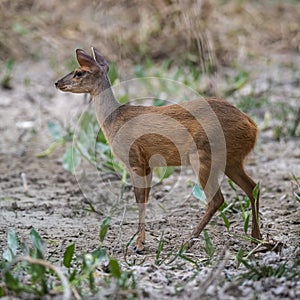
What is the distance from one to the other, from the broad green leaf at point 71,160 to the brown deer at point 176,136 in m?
1.36

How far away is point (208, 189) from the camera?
4.55 meters

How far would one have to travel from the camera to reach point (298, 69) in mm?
8953

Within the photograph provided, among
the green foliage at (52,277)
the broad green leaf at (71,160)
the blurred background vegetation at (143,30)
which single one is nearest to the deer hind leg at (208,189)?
the green foliage at (52,277)

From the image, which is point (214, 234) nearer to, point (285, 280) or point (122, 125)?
point (122, 125)

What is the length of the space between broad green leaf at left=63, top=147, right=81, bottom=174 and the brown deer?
4.47ft

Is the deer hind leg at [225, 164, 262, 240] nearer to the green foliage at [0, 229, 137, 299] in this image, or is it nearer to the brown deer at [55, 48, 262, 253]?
the brown deer at [55, 48, 262, 253]

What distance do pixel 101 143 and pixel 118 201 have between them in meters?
0.68

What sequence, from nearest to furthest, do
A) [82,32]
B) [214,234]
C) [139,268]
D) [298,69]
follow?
[139,268] < [214,234] < [298,69] < [82,32]

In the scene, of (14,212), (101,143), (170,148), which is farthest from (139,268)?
(101,143)

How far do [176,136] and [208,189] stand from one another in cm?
38

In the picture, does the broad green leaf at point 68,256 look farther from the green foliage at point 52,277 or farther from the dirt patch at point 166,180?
the dirt patch at point 166,180

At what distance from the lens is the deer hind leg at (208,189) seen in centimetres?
446

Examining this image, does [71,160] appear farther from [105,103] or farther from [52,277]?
[52,277]

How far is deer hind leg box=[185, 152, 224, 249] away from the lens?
4461 millimetres
